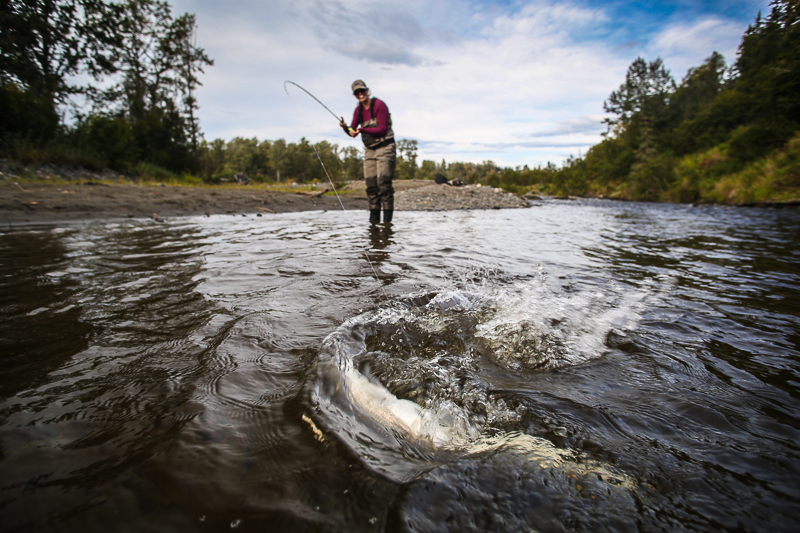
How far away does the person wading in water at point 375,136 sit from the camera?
656cm

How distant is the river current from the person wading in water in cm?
429

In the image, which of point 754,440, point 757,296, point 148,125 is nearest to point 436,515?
point 754,440

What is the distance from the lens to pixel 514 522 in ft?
2.81

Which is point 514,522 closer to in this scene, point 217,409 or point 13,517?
point 217,409

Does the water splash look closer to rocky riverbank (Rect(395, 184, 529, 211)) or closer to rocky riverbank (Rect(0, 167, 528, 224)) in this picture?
rocky riverbank (Rect(0, 167, 528, 224))

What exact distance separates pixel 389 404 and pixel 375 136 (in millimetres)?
6312

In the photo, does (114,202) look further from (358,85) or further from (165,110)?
(165,110)

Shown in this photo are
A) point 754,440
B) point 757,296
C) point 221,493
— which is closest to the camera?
point 221,493

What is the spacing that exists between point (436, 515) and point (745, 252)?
6.81 meters

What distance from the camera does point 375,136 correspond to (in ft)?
22.2

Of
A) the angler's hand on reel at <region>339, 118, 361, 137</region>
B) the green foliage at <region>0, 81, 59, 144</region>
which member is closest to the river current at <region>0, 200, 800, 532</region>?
the angler's hand on reel at <region>339, 118, 361, 137</region>

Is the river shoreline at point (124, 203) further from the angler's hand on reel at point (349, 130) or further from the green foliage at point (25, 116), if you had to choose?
the green foliage at point (25, 116)

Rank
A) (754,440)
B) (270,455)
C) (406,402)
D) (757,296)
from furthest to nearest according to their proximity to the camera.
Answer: (757,296)
(406,402)
(754,440)
(270,455)

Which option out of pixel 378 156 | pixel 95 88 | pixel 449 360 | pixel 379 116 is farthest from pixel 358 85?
pixel 95 88
